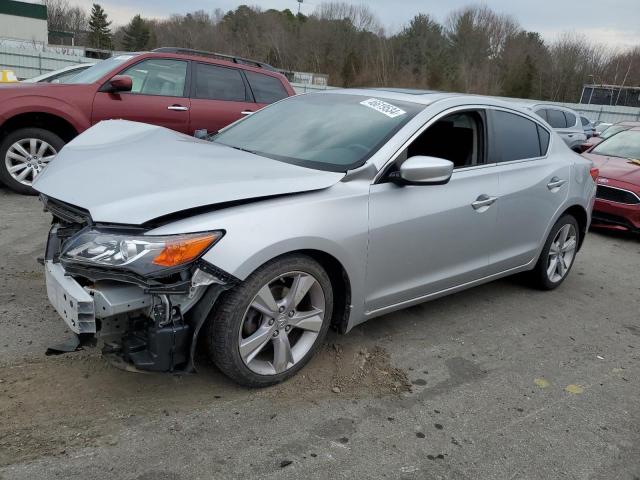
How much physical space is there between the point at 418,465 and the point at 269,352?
3.25ft

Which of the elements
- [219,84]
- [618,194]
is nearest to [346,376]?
[219,84]

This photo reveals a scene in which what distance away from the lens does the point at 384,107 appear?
372 centimetres

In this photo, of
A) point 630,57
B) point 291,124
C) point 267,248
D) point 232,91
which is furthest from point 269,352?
point 630,57

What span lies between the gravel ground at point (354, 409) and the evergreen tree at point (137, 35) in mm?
83288

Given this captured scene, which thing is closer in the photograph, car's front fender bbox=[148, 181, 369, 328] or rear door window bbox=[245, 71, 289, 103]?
car's front fender bbox=[148, 181, 369, 328]

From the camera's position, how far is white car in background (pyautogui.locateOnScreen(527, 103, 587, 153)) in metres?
13.9

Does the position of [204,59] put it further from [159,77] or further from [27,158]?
[27,158]

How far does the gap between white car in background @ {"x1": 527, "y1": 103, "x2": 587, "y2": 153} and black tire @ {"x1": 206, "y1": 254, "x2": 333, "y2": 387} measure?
1251 cm

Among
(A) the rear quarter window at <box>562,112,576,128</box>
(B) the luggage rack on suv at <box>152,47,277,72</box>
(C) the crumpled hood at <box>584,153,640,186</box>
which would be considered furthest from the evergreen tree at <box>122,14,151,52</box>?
(C) the crumpled hood at <box>584,153,640,186</box>

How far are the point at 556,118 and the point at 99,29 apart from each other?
3190 inches

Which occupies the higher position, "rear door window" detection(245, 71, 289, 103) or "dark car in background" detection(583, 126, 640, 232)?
"rear door window" detection(245, 71, 289, 103)

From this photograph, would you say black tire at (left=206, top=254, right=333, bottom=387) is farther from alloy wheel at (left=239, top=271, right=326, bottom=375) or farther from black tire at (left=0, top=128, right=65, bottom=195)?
black tire at (left=0, top=128, right=65, bottom=195)

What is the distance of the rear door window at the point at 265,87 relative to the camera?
7.65 metres

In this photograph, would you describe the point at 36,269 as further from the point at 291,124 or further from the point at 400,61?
the point at 400,61
